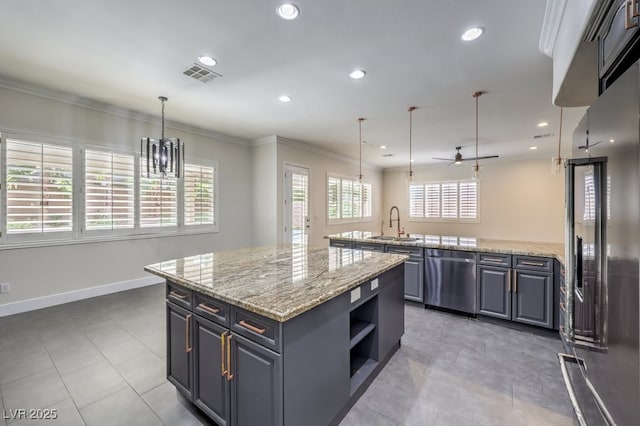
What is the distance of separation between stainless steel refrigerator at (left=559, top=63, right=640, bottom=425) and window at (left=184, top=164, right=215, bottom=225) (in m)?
5.12

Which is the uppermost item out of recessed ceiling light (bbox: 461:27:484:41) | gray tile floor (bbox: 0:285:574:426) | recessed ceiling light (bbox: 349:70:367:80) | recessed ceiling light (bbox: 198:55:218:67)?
recessed ceiling light (bbox: 198:55:218:67)

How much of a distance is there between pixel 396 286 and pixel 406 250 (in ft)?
4.46

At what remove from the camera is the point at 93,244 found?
13.0 ft

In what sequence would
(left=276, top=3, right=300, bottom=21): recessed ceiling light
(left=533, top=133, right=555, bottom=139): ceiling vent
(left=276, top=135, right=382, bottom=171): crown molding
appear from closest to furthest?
1. (left=276, top=3, right=300, bottom=21): recessed ceiling light
2. (left=533, top=133, right=555, bottom=139): ceiling vent
3. (left=276, top=135, right=382, bottom=171): crown molding

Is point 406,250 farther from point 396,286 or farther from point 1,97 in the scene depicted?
point 1,97

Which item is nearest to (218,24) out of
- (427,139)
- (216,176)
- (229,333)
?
(229,333)

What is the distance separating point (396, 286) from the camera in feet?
8.18

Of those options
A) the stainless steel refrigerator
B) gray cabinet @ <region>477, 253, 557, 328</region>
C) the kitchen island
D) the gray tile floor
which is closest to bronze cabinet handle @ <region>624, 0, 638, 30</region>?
the stainless steel refrigerator

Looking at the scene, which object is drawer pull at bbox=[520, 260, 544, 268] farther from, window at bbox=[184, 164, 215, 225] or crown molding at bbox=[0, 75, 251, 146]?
crown molding at bbox=[0, 75, 251, 146]

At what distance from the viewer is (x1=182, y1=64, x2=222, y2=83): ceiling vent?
288 centimetres

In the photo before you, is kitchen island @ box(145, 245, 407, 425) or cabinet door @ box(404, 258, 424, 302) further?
cabinet door @ box(404, 258, 424, 302)

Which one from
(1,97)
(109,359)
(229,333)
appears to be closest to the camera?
(229,333)

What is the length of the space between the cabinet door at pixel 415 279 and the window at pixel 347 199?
11.2ft

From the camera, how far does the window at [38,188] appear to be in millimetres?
3295
